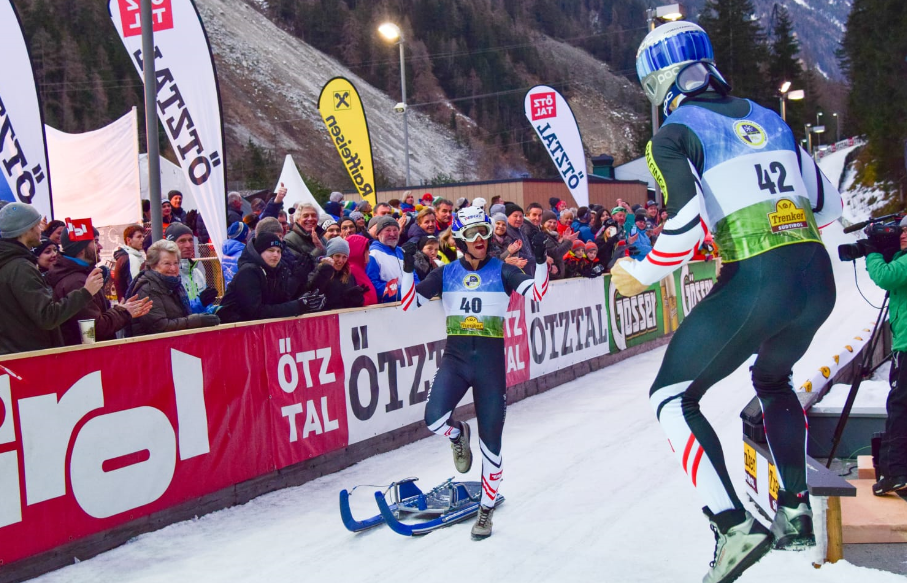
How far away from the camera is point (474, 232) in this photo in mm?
5711

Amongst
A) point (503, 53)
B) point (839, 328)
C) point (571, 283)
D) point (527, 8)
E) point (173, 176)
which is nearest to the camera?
point (571, 283)

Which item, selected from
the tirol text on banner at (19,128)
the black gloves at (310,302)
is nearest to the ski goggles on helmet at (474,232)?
the black gloves at (310,302)

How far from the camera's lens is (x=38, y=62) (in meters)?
54.0

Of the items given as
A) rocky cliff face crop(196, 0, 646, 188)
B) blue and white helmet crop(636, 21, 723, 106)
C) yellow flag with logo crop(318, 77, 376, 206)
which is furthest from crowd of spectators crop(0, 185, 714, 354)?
rocky cliff face crop(196, 0, 646, 188)

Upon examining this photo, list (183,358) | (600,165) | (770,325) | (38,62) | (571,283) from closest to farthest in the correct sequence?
(770,325) → (183,358) → (571,283) → (600,165) → (38,62)

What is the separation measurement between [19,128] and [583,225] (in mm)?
8104

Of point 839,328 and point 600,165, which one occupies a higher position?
point 600,165

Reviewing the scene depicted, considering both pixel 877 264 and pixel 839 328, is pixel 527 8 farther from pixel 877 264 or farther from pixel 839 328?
pixel 877 264

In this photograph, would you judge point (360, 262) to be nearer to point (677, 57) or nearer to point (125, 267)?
point (125, 267)

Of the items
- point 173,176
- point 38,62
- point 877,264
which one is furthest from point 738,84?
point 877,264

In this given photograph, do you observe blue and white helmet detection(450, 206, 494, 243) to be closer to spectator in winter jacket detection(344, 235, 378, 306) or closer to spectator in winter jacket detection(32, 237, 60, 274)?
spectator in winter jacket detection(344, 235, 378, 306)

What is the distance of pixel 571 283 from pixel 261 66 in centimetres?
6738

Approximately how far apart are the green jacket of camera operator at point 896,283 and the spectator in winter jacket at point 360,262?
4479 millimetres

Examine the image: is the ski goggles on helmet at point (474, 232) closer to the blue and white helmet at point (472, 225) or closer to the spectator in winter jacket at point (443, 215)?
the blue and white helmet at point (472, 225)
